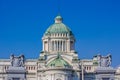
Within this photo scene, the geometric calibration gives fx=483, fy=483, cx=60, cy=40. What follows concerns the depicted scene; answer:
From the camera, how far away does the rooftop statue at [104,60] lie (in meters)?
120

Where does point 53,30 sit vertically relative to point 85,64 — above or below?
above

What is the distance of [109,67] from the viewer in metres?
121

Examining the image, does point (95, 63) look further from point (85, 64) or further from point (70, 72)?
point (70, 72)

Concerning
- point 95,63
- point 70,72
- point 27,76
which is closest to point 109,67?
point 95,63

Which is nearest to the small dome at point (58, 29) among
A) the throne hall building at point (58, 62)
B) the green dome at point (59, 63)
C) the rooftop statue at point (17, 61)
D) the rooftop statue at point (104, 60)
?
the throne hall building at point (58, 62)

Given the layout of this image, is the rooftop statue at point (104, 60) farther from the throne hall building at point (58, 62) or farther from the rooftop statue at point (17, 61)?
the rooftop statue at point (17, 61)

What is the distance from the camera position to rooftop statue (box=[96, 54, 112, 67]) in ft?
394

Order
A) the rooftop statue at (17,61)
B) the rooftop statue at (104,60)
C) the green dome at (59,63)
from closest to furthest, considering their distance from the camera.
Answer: the green dome at (59,63), the rooftop statue at (17,61), the rooftop statue at (104,60)

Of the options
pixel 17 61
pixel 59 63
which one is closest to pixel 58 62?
pixel 59 63

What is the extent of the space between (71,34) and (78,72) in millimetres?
11248

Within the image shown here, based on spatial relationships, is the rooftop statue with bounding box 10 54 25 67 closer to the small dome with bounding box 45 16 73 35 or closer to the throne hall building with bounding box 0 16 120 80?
the throne hall building with bounding box 0 16 120 80

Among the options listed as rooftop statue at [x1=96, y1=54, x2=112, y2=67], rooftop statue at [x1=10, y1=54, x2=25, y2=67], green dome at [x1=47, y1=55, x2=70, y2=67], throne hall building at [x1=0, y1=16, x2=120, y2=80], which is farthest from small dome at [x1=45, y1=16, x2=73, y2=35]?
rooftop statue at [x1=96, y1=54, x2=112, y2=67]

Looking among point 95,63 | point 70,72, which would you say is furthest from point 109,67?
point 70,72

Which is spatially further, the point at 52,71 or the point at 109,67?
the point at 109,67
